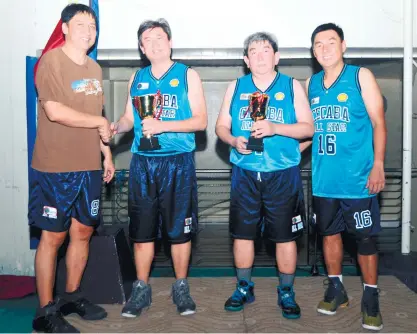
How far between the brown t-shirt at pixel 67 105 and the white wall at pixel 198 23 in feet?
5.07

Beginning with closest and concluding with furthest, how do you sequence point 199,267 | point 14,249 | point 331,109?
point 331,109, point 14,249, point 199,267

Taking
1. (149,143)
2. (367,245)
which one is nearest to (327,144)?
(367,245)

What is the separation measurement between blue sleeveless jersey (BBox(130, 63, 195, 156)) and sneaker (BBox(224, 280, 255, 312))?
38.1 inches

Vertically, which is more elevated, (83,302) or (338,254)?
(338,254)

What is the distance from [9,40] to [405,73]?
3649mm

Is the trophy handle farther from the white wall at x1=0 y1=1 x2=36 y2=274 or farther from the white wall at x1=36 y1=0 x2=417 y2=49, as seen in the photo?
the white wall at x1=0 y1=1 x2=36 y2=274

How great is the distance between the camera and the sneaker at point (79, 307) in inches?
108

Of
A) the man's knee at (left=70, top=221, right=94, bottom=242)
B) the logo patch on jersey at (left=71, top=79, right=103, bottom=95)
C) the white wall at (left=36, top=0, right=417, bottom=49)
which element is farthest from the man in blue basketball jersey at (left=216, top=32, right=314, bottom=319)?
the white wall at (left=36, top=0, right=417, bottom=49)

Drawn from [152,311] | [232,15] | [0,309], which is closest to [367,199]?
[152,311]

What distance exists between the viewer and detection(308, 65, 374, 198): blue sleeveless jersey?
2725 mm

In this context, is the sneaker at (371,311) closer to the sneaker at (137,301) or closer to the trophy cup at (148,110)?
the sneaker at (137,301)

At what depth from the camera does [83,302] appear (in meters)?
2.77

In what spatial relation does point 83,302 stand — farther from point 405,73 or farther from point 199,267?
point 405,73

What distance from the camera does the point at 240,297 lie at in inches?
113
